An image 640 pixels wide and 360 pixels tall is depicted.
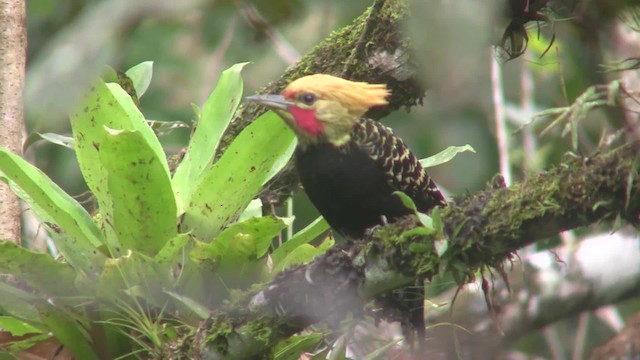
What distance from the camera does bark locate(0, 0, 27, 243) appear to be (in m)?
3.58

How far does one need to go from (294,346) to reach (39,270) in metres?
0.86

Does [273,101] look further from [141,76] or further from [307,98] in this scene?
[141,76]

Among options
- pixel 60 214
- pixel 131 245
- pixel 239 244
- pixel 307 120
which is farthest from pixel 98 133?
pixel 307 120

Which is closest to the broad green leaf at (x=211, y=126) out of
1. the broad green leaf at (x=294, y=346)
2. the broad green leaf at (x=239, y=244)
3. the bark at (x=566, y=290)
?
the broad green leaf at (x=239, y=244)

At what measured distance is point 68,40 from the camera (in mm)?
738

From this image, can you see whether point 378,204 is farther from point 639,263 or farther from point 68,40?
point 68,40

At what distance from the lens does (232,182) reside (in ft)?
10.1

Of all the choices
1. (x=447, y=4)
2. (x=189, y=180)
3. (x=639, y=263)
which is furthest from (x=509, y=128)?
(x=447, y=4)

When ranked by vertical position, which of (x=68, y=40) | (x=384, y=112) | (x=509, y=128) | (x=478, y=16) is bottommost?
(x=509, y=128)

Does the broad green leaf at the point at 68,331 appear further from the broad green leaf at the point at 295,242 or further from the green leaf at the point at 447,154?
the green leaf at the point at 447,154

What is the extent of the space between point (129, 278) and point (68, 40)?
6.99 feet

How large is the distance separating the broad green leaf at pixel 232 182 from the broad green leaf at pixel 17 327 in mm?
605

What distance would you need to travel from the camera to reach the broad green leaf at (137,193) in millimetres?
2721

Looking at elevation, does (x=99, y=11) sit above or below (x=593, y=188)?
above
